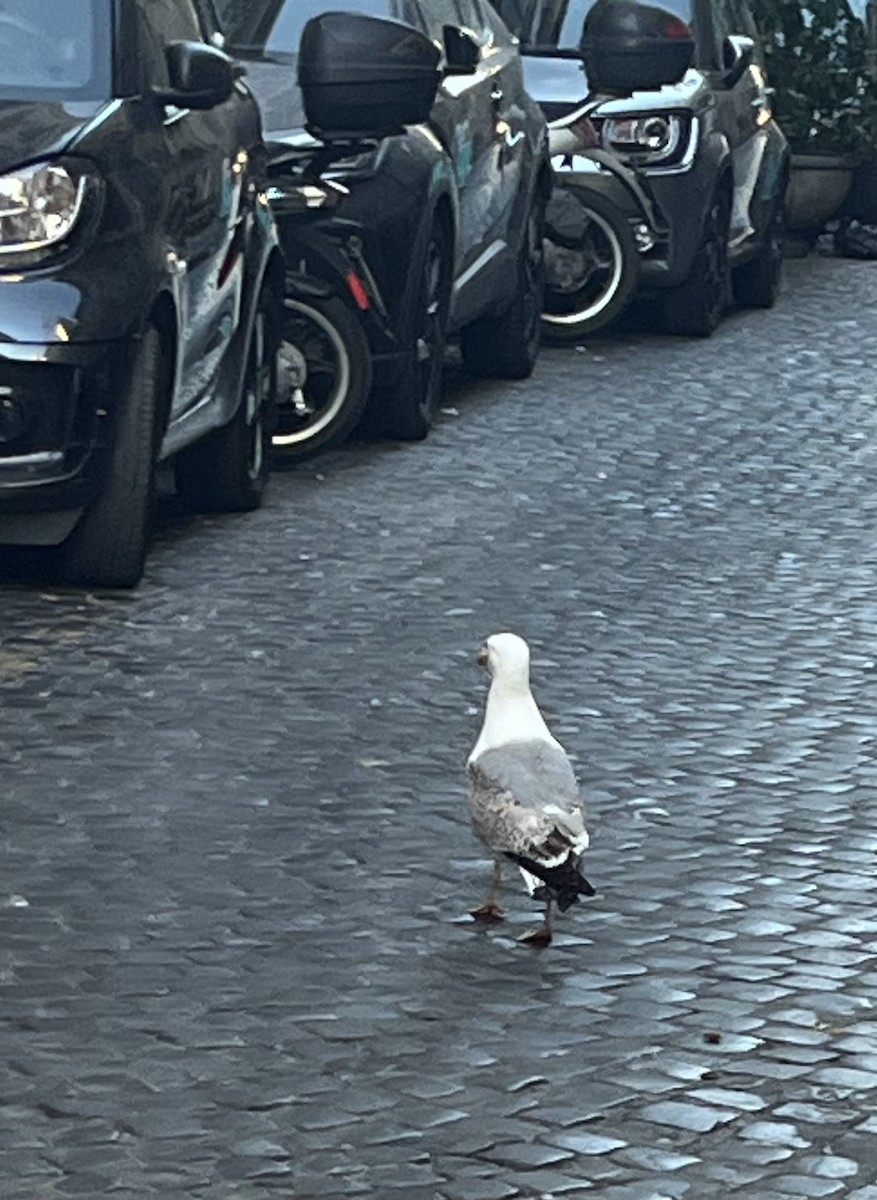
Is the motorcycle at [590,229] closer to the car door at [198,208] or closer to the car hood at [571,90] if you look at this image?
the car hood at [571,90]

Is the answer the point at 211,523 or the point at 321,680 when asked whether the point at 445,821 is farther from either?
the point at 211,523

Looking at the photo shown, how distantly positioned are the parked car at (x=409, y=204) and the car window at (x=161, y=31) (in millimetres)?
1354

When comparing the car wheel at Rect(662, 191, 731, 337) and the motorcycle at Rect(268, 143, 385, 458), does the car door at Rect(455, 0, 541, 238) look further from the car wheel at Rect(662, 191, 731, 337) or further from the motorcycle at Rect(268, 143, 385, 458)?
the car wheel at Rect(662, 191, 731, 337)

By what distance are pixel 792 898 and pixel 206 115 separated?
4.46 meters

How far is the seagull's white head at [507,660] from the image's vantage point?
6.85 metres

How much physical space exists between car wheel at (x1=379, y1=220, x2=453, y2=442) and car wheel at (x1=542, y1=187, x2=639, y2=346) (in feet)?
11.1

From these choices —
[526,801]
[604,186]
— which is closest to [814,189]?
[604,186]

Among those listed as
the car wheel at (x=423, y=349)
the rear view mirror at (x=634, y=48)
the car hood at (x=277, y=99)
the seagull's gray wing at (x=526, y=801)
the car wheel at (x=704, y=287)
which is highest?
the car hood at (x=277, y=99)

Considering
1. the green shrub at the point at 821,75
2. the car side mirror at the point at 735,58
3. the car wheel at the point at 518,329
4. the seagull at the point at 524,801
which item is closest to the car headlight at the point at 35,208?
the seagull at the point at 524,801

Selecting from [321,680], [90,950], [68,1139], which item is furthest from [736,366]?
[68,1139]

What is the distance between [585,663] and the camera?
9.27m

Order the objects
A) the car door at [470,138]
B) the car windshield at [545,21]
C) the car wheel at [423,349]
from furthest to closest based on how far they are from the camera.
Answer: the car windshield at [545,21], the car door at [470,138], the car wheel at [423,349]

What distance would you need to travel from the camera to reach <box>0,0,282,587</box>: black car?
938 centimetres

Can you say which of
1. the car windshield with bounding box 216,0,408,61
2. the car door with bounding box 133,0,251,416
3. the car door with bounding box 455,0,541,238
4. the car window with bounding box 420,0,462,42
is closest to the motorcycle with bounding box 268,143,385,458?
the car windshield with bounding box 216,0,408,61
